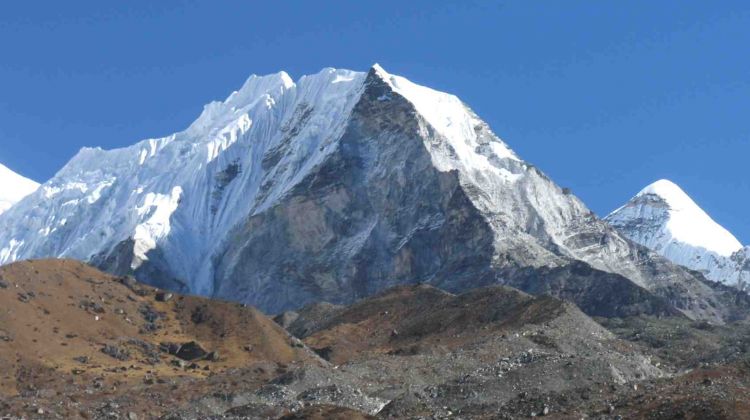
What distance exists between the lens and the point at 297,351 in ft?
533

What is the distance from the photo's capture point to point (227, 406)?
121750 mm

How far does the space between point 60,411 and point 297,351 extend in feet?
170

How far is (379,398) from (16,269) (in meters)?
60.1

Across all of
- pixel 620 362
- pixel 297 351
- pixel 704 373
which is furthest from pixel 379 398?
pixel 297 351

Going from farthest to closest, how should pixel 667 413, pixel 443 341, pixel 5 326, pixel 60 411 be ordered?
1. pixel 443 341
2. pixel 5 326
3. pixel 60 411
4. pixel 667 413

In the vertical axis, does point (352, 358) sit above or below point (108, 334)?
below

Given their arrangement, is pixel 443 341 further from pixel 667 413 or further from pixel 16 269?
pixel 667 413

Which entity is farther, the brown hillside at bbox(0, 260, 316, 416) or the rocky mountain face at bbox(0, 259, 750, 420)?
the brown hillside at bbox(0, 260, 316, 416)

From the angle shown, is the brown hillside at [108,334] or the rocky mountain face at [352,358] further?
the brown hillside at [108,334]

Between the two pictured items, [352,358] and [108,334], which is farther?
[352,358]

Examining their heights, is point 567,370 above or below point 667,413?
above

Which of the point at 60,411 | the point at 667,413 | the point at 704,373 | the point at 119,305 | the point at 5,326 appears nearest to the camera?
the point at 667,413

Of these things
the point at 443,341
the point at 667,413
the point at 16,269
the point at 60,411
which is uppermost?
the point at 16,269

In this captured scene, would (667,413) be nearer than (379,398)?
Yes
